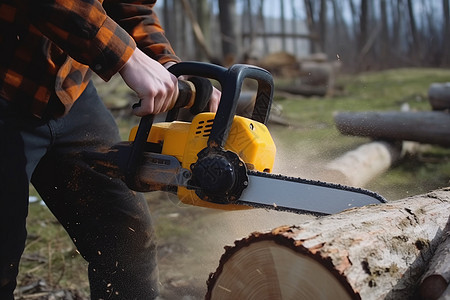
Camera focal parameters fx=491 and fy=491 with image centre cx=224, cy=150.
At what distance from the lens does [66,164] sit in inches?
77.8

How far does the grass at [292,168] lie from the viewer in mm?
3144

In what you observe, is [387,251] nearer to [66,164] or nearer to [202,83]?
[202,83]

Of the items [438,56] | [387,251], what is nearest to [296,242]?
[387,251]

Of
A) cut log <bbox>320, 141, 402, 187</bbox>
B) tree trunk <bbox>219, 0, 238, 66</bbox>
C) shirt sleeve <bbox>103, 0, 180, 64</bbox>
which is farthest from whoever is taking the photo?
tree trunk <bbox>219, 0, 238, 66</bbox>

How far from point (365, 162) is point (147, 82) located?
3.49 meters

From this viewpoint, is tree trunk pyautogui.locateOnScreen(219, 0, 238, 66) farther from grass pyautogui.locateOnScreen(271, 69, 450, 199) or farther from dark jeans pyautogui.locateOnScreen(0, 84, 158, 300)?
dark jeans pyautogui.locateOnScreen(0, 84, 158, 300)

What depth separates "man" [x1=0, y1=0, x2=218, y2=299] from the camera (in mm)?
1516

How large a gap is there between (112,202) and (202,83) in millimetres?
638

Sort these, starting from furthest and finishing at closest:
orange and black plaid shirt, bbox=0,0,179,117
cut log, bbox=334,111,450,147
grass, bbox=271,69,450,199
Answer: cut log, bbox=334,111,450,147
grass, bbox=271,69,450,199
orange and black plaid shirt, bbox=0,0,179,117

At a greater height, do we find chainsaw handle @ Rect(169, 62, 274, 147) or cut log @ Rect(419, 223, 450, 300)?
chainsaw handle @ Rect(169, 62, 274, 147)

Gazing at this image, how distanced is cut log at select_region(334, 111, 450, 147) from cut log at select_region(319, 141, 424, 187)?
0.14 meters

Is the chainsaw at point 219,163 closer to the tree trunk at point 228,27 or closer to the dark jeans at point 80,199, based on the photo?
the dark jeans at point 80,199

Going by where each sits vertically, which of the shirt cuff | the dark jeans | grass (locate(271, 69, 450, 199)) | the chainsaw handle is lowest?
grass (locate(271, 69, 450, 199))

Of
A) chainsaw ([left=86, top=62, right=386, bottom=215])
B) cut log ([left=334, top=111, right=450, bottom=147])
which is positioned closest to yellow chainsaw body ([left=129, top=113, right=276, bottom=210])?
chainsaw ([left=86, top=62, right=386, bottom=215])
